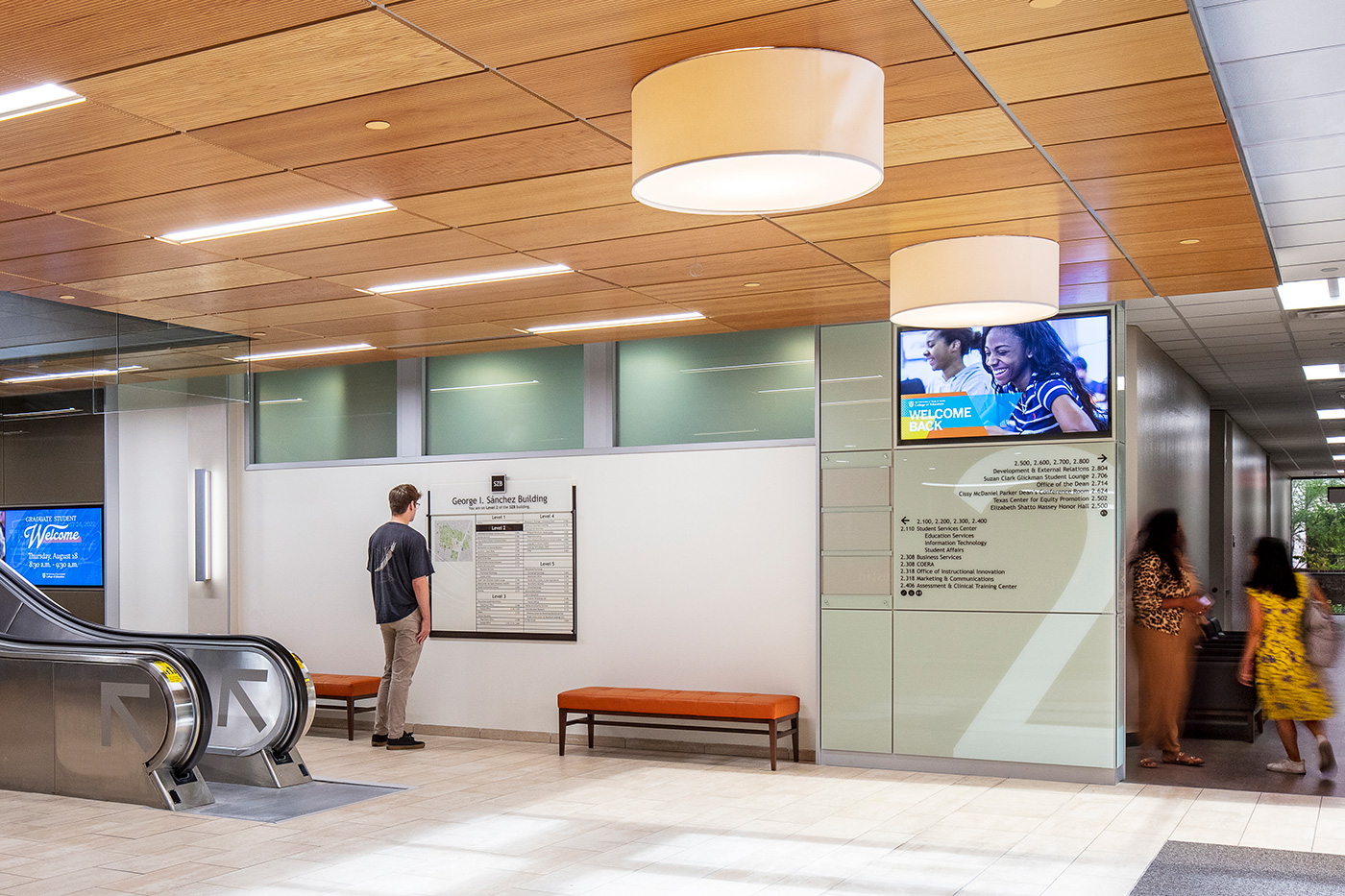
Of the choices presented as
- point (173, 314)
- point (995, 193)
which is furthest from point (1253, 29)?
point (173, 314)

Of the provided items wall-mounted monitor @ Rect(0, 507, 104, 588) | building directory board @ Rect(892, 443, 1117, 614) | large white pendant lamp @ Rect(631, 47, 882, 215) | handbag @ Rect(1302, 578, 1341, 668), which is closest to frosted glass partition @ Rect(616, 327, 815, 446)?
building directory board @ Rect(892, 443, 1117, 614)

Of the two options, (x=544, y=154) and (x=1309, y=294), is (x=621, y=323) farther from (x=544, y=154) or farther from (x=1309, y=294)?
(x=1309, y=294)

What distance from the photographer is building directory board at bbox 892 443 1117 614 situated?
24.6 ft

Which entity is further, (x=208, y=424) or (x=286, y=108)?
(x=208, y=424)

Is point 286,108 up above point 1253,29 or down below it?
below

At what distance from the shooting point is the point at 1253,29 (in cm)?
414

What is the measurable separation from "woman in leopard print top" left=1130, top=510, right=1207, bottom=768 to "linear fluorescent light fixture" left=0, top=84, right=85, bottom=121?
22.8ft


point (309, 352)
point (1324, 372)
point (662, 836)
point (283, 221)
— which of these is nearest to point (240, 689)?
point (309, 352)

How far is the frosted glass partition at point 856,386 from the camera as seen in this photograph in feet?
26.8

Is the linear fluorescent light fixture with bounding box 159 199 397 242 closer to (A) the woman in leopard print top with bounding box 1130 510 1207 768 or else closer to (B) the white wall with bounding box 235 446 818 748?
(B) the white wall with bounding box 235 446 818 748

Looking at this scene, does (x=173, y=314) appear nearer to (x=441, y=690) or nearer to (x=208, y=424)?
(x=208, y=424)

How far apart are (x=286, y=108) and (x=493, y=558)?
579cm

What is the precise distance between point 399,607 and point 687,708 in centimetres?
234

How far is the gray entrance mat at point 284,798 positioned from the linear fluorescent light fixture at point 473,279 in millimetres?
3011
